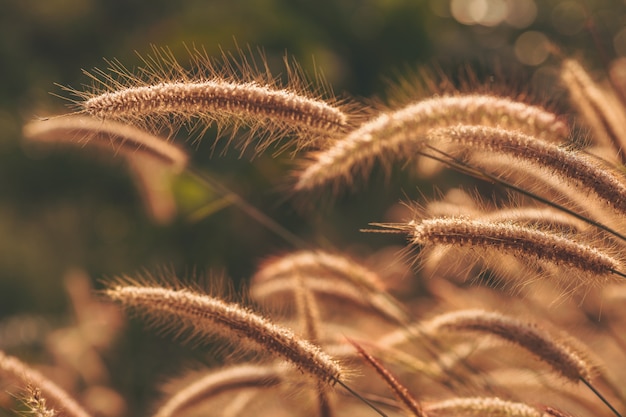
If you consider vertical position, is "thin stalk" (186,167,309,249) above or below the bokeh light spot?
below

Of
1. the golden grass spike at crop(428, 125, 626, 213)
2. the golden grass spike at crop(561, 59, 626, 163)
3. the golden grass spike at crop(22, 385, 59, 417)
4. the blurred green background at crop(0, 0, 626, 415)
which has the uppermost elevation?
the blurred green background at crop(0, 0, 626, 415)

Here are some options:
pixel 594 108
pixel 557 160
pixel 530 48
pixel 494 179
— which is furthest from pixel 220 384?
pixel 530 48

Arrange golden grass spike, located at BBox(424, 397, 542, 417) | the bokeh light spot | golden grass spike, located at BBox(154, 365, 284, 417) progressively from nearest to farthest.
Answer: golden grass spike, located at BBox(424, 397, 542, 417) → golden grass spike, located at BBox(154, 365, 284, 417) → the bokeh light spot

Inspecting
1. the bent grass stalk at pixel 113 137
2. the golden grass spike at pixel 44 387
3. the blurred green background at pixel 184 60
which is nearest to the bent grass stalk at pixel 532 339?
the golden grass spike at pixel 44 387

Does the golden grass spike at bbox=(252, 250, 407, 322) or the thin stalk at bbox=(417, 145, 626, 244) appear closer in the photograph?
the thin stalk at bbox=(417, 145, 626, 244)

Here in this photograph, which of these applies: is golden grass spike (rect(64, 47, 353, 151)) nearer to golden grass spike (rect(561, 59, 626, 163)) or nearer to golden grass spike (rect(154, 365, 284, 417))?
golden grass spike (rect(154, 365, 284, 417))

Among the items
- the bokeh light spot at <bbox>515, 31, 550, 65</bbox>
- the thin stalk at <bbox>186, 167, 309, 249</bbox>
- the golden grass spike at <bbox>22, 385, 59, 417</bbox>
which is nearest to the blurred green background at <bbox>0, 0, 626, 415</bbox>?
the bokeh light spot at <bbox>515, 31, 550, 65</bbox>

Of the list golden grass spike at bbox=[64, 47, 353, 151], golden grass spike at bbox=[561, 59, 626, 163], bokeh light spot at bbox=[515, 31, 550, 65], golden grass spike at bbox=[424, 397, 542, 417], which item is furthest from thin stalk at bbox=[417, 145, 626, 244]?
bokeh light spot at bbox=[515, 31, 550, 65]

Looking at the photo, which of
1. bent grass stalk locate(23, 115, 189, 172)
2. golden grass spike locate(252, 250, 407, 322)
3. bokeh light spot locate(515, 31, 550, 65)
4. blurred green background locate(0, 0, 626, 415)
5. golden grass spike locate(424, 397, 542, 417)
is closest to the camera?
golden grass spike locate(424, 397, 542, 417)
